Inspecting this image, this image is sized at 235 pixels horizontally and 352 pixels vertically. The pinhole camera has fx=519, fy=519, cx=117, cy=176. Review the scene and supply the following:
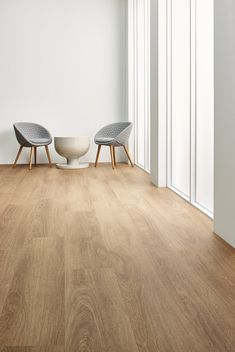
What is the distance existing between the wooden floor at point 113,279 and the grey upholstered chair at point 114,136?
2.71 meters

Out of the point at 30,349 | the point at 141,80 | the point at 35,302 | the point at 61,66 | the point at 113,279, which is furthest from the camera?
the point at 61,66

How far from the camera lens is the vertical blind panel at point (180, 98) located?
4367mm

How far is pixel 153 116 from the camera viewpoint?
17.3ft

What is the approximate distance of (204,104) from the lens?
3719mm

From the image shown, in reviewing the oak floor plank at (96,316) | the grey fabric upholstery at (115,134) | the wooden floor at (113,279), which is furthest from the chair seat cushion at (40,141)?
the oak floor plank at (96,316)

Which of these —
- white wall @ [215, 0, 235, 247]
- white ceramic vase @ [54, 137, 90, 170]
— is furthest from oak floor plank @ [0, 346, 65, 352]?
white ceramic vase @ [54, 137, 90, 170]

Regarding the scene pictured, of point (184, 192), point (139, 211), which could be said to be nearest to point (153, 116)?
point (184, 192)

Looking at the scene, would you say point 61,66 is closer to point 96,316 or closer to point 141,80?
point 141,80

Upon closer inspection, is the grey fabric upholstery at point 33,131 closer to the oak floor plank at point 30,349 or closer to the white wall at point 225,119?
the white wall at point 225,119

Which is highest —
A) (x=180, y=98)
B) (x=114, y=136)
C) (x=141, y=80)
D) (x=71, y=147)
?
(x=141, y=80)

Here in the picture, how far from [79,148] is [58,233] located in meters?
3.97

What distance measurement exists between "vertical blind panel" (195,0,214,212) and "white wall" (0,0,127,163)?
3.98 meters

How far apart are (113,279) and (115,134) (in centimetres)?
530

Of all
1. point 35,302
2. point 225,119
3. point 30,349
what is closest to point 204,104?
point 225,119
